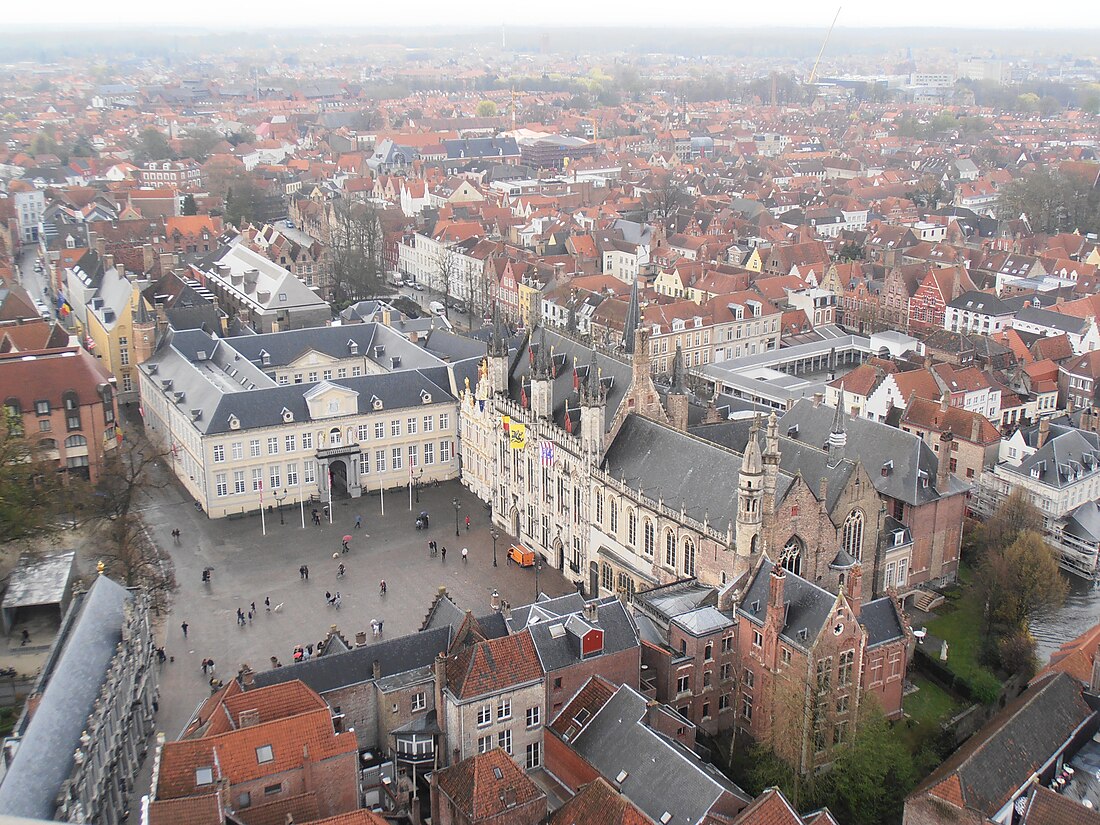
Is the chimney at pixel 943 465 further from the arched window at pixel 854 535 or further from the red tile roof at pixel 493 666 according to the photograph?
the red tile roof at pixel 493 666

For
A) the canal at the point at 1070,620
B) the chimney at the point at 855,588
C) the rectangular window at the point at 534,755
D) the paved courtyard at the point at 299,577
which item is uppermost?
the chimney at the point at 855,588

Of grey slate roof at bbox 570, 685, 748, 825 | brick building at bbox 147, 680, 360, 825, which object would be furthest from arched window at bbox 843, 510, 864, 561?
brick building at bbox 147, 680, 360, 825

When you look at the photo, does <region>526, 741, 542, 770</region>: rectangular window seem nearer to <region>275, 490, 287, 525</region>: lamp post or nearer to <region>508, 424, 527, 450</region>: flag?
<region>508, 424, 527, 450</region>: flag

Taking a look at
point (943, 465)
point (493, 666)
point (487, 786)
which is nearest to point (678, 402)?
point (943, 465)

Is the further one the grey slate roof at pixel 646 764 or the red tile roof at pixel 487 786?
the grey slate roof at pixel 646 764

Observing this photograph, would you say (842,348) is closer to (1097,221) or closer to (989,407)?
(989,407)

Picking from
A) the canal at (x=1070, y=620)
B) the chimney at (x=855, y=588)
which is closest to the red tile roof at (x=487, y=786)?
the chimney at (x=855, y=588)

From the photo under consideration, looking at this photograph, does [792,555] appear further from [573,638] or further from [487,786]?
[487,786]
